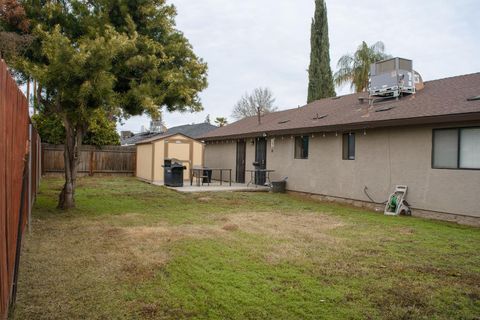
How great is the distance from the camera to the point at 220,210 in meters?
10.3

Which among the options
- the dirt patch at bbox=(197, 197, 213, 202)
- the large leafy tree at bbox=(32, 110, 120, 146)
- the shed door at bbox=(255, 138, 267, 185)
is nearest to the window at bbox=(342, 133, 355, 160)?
the dirt patch at bbox=(197, 197, 213, 202)

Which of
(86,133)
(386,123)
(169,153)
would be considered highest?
(86,133)

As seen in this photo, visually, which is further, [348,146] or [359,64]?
[359,64]

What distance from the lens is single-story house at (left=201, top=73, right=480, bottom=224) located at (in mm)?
9065

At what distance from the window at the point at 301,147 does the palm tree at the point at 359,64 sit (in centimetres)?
1141

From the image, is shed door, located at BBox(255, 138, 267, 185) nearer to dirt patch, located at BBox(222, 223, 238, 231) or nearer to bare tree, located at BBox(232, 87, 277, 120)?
dirt patch, located at BBox(222, 223, 238, 231)

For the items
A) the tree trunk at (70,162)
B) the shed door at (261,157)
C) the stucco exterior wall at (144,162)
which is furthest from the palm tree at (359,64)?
the tree trunk at (70,162)

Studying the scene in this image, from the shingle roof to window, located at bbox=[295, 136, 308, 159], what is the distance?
55 cm

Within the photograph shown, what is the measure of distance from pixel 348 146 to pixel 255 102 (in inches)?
1287

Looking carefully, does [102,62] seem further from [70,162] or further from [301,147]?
[301,147]

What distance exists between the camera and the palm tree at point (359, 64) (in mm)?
24508

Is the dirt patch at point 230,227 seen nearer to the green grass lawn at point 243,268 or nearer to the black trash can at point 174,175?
the green grass lawn at point 243,268

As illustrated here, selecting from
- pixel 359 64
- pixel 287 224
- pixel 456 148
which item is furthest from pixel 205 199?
pixel 359 64

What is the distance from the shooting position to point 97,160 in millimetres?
21766
